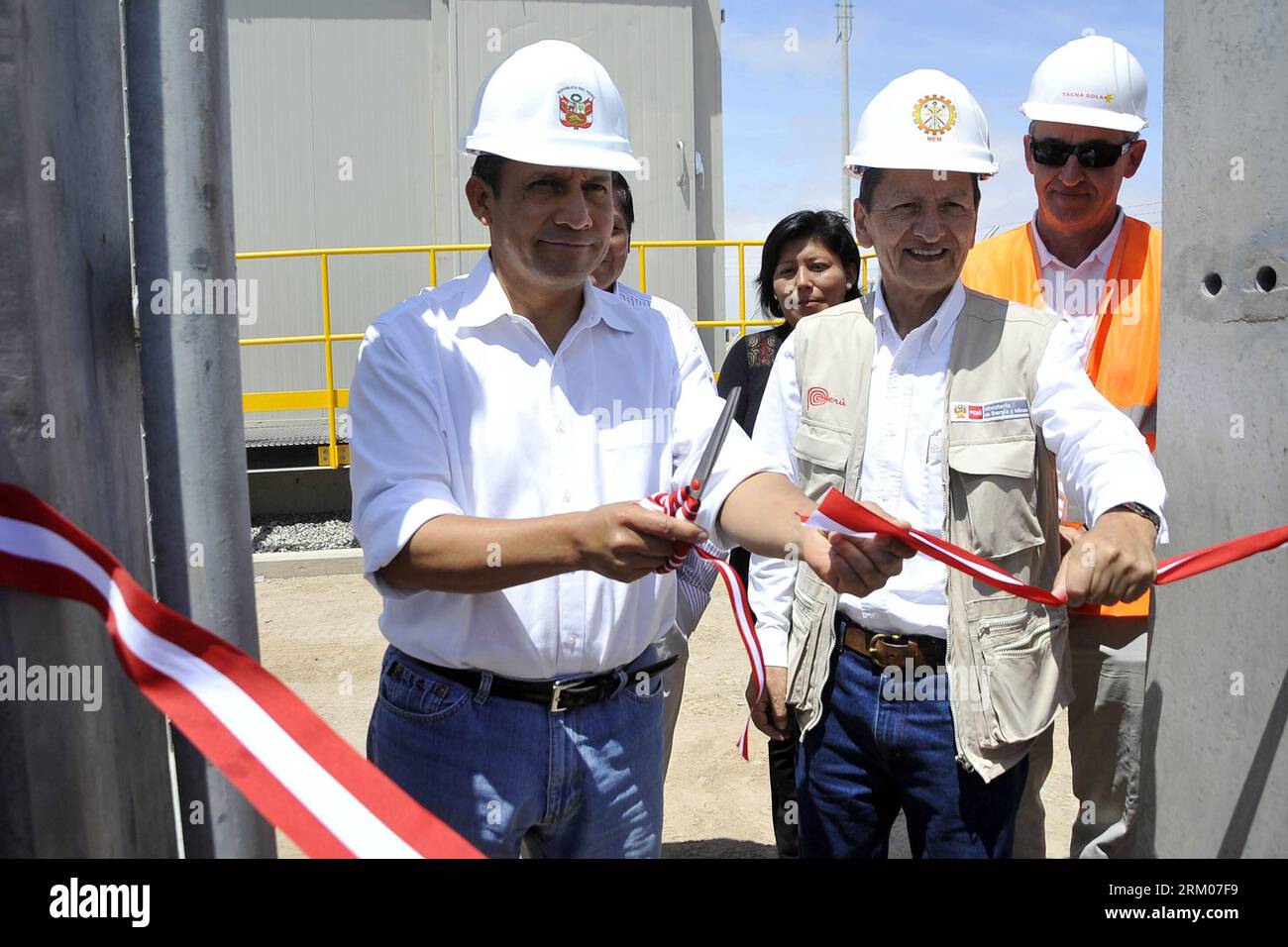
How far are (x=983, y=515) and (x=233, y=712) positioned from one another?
165cm

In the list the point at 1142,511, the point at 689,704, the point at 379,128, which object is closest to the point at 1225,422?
the point at 1142,511

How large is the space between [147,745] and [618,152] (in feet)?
4.72

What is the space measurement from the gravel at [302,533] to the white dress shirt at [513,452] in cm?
743

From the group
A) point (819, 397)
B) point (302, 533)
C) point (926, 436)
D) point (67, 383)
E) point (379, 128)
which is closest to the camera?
point (67, 383)

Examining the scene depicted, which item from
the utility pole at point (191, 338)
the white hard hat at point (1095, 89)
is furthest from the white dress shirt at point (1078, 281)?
the utility pole at point (191, 338)

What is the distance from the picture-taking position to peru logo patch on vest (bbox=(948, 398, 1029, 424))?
250cm

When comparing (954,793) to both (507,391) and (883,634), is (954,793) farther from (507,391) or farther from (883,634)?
(507,391)

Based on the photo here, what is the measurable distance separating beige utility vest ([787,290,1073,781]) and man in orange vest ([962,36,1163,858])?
63cm

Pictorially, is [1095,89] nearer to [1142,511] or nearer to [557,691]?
[1142,511]

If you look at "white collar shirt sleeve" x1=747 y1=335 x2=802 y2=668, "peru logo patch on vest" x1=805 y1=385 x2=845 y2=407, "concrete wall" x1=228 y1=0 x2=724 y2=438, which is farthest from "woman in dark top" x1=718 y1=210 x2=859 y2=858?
"concrete wall" x1=228 y1=0 x2=724 y2=438

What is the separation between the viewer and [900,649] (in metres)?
2.52

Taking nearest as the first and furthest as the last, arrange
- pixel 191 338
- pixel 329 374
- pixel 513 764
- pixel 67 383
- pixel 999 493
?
pixel 67 383 < pixel 191 338 < pixel 513 764 < pixel 999 493 < pixel 329 374

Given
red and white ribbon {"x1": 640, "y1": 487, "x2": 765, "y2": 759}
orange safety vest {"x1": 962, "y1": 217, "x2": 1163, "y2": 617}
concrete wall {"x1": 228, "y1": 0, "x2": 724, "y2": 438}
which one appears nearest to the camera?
red and white ribbon {"x1": 640, "y1": 487, "x2": 765, "y2": 759}

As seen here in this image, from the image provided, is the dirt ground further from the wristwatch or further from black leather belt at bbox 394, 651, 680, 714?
the wristwatch
